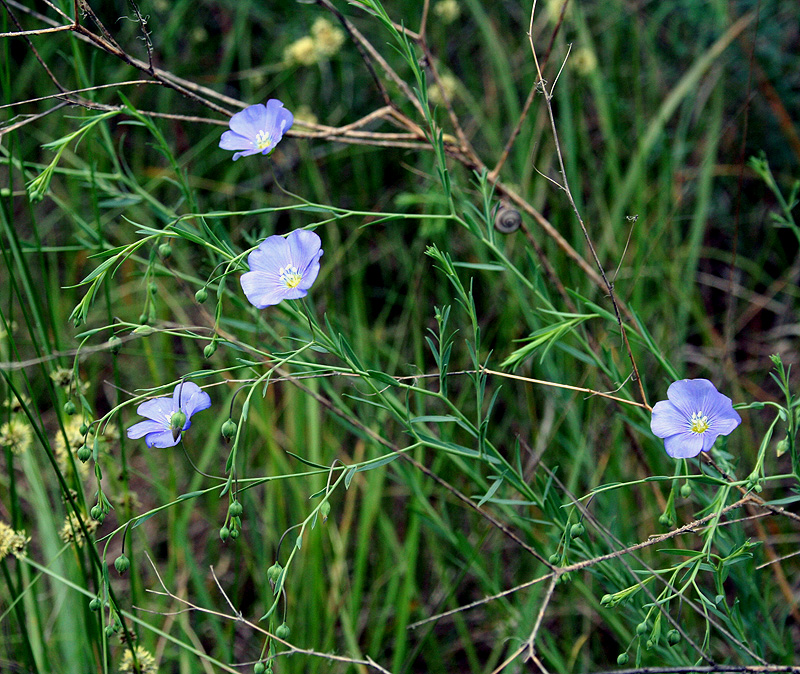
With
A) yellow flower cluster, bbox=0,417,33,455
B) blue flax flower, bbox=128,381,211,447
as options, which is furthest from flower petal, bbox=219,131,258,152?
yellow flower cluster, bbox=0,417,33,455

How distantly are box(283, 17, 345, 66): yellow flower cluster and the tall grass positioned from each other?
0.03 metres

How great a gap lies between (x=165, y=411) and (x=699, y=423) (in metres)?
0.67

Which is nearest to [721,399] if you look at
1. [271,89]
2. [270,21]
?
[271,89]

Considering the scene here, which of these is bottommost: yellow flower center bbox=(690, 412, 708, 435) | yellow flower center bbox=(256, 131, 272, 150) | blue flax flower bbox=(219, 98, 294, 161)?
yellow flower center bbox=(690, 412, 708, 435)

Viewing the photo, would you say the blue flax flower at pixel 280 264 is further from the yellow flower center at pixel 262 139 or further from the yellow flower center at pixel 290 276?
the yellow flower center at pixel 262 139

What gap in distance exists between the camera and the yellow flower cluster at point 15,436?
1175mm

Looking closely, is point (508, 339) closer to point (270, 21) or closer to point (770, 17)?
point (770, 17)

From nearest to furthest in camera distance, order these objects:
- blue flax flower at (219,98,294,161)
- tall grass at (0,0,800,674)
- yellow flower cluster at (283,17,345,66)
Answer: blue flax flower at (219,98,294,161) → tall grass at (0,0,800,674) → yellow flower cluster at (283,17,345,66)

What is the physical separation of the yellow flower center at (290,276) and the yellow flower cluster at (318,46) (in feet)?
4.61

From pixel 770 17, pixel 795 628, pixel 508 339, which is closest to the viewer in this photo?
pixel 795 628

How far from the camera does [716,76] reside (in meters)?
2.18

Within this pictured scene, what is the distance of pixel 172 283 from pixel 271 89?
719 millimetres

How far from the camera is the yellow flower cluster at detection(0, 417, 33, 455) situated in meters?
1.18

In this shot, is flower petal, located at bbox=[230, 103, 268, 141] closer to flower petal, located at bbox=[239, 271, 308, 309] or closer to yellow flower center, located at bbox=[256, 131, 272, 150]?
yellow flower center, located at bbox=[256, 131, 272, 150]
